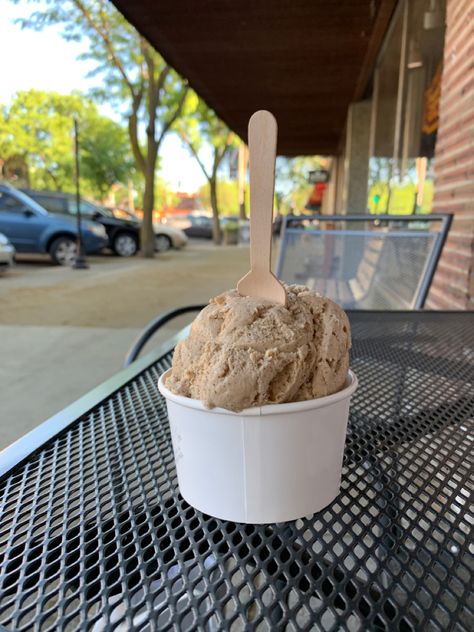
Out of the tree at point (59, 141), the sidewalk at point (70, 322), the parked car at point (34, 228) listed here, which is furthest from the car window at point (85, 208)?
the tree at point (59, 141)

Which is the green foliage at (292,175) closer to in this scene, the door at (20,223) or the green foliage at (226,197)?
the green foliage at (226,197)

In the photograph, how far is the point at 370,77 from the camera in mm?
6852

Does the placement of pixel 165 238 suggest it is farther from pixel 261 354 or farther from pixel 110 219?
pixel 261 354

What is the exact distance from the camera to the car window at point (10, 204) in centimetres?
1062

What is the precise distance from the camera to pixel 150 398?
117 centimetres

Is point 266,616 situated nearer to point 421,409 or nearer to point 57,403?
point 421,409

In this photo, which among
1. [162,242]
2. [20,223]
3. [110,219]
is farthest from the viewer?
[162,242]

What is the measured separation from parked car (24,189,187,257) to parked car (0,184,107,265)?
571mm

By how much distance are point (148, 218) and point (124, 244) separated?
1.13 meters

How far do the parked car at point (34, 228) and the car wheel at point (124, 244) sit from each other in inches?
91.1

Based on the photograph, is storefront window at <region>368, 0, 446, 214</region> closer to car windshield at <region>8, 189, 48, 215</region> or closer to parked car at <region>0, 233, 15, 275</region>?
parked car at <region>0, 233, 15, 275</region>

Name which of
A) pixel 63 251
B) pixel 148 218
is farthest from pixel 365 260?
pixel 148 218

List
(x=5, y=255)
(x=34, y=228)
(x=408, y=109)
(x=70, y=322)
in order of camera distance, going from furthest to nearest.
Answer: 1. (x=34, y=228)
2. (x=5, y=255)
3. (x=70, y=322)
4. (x=408, y=109)

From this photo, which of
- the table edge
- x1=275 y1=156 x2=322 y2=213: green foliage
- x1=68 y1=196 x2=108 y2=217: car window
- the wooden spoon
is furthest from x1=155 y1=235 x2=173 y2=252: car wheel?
the wooden spoon
